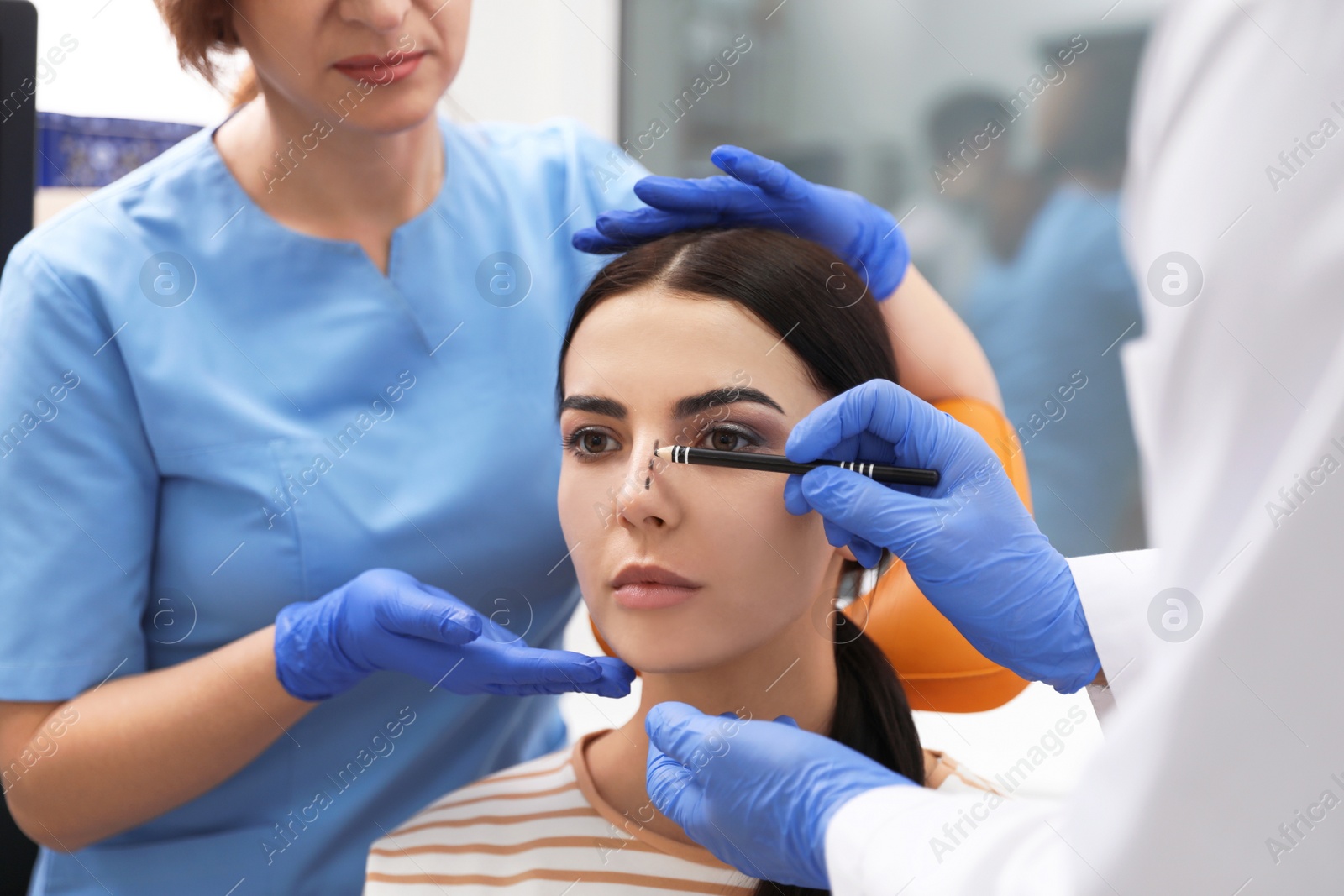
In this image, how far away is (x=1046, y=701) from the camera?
2.04 m

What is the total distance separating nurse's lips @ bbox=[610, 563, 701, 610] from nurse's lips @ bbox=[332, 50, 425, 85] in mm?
635

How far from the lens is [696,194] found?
129 centimetres

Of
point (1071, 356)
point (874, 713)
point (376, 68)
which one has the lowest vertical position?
point (874, 713)

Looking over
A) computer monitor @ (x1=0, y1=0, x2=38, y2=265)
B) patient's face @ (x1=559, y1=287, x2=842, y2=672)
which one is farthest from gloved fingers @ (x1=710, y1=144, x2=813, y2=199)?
computer monitor @ (x1=0, y1=0, x2=38, y2=265)

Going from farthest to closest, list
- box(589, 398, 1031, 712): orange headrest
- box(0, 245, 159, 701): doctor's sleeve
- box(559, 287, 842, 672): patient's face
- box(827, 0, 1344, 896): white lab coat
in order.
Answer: box(589, 398, 1031, 712): orange headrest → box(0, 245, 159, 701): doctor's sleeve → box(559, 287, 842, 672): patient's face → box(827, 0, 1344, 896): white lab coat

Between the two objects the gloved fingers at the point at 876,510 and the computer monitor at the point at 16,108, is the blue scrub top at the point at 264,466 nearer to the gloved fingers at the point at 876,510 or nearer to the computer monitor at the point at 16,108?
the computer monitor at the point at 16,108

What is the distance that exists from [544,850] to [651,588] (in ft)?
1.20

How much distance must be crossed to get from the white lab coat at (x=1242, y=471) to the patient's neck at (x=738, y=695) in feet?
1.96

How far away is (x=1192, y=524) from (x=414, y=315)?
105 cm

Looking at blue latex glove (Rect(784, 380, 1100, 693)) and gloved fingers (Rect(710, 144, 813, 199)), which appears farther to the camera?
gloved fingers (Rect(710, 144, 813, 199))

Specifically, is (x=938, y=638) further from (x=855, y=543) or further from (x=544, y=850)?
(x=544, y=850)

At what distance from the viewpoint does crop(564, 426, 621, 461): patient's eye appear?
3.85 feet

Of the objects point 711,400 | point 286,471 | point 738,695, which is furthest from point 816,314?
point 286,471

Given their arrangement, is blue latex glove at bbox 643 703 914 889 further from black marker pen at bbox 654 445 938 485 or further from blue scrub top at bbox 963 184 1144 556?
blue scrub top at bbox 963 184 1144 556
